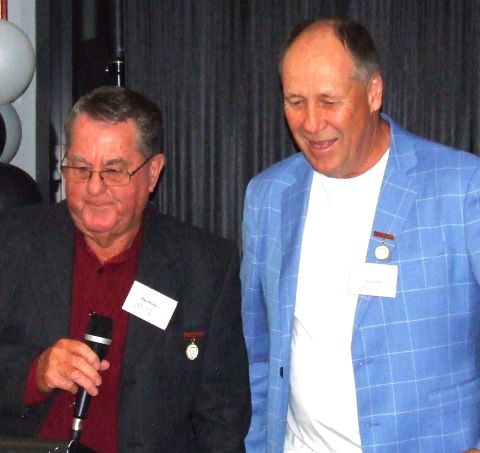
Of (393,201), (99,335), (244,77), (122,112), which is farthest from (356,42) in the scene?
(244,77)

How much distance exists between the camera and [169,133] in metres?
3.63

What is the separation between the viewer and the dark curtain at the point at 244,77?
3312 millimetres

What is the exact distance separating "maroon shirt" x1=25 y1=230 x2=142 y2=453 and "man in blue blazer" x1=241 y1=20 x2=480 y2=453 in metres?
0.43

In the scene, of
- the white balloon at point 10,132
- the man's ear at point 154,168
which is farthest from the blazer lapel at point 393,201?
the white balloon at point 10,132

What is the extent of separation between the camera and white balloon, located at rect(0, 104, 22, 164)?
12.1ft

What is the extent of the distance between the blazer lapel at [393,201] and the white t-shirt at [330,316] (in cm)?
4

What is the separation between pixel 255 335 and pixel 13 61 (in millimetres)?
1685

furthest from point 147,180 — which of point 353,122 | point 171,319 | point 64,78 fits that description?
point 64,78

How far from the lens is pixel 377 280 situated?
216 cm

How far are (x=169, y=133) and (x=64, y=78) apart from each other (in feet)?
2.06

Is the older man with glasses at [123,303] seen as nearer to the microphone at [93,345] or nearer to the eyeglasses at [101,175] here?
the eyeglasses at [101,175]

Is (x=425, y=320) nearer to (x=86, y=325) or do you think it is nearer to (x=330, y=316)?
(x=330, y=316)

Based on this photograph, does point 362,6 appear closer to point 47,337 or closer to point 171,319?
point 171,319

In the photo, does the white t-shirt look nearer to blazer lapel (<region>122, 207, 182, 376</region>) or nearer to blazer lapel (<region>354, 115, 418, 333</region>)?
blazer lapel (<region>354, 115, 418, 333</region>)
